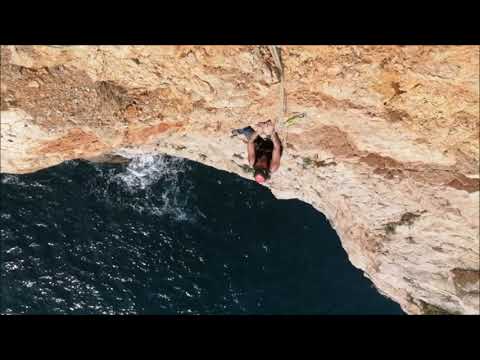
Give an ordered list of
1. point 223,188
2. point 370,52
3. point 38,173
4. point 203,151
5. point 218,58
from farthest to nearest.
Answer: point 223,188, point 38,173, point 203,151, point 218,58, point 370,52

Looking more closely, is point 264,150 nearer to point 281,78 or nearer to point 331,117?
point 331,117

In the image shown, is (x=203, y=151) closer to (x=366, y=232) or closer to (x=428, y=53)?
(x=366, y=232)

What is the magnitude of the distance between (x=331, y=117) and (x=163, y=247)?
12.6 m

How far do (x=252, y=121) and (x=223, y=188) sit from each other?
967 centimetres

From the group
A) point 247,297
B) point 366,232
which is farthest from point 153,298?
point 366,232

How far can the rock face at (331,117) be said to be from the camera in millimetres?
9523

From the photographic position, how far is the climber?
38.5 ft

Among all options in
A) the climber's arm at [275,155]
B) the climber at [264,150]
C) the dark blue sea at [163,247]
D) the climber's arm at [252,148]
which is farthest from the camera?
the dark blue sea at [163,247]

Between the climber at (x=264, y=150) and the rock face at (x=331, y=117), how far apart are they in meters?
0.36

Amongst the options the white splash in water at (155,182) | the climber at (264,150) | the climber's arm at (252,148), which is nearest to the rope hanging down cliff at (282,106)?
the climber at (264,150)

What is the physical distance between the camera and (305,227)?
75.0 feet

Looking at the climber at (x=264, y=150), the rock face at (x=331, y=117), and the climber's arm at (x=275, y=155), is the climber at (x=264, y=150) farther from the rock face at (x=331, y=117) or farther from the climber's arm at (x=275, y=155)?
the rock face at (x=331, y=117)

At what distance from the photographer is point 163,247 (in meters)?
21.3

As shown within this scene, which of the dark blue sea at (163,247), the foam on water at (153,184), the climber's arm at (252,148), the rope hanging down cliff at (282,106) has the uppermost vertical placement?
the rope hanging down cliff at (282,106)
